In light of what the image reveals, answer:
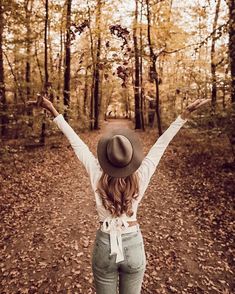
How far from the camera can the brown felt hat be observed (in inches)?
106

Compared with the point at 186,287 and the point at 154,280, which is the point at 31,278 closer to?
the point at 154,280

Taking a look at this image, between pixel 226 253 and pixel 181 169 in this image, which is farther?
pixel 181 169

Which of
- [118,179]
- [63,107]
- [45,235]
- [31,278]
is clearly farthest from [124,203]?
[63,107]

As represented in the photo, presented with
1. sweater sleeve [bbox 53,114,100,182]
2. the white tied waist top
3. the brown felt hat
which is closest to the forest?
sweater sleeve [bbox 53,114,100,182]

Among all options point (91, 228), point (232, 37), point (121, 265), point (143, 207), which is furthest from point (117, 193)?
point (232, 37)

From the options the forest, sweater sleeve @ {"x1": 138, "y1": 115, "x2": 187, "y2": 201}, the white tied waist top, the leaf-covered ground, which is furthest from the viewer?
the forest

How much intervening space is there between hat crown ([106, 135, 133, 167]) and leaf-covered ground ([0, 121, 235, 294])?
3.65m

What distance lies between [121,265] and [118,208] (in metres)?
0.55

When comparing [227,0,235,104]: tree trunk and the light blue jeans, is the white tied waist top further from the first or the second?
[227,0,235,104]: tree trunk

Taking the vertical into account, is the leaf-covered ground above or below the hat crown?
below

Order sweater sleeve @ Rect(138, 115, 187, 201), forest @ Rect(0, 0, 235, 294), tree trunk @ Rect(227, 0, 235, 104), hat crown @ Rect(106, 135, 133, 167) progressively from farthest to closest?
tree trunk @ Rect(227, 0, 235, 104), forest @ Rect(0, 0, 235, 294), sweater sleeve @ Rect(138, 115, 187, 201), hat crown @ Rect(106, 135, 133, 167)

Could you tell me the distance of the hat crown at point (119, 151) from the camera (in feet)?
8.76

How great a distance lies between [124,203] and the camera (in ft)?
8.98

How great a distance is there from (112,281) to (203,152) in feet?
Result: 44.2
